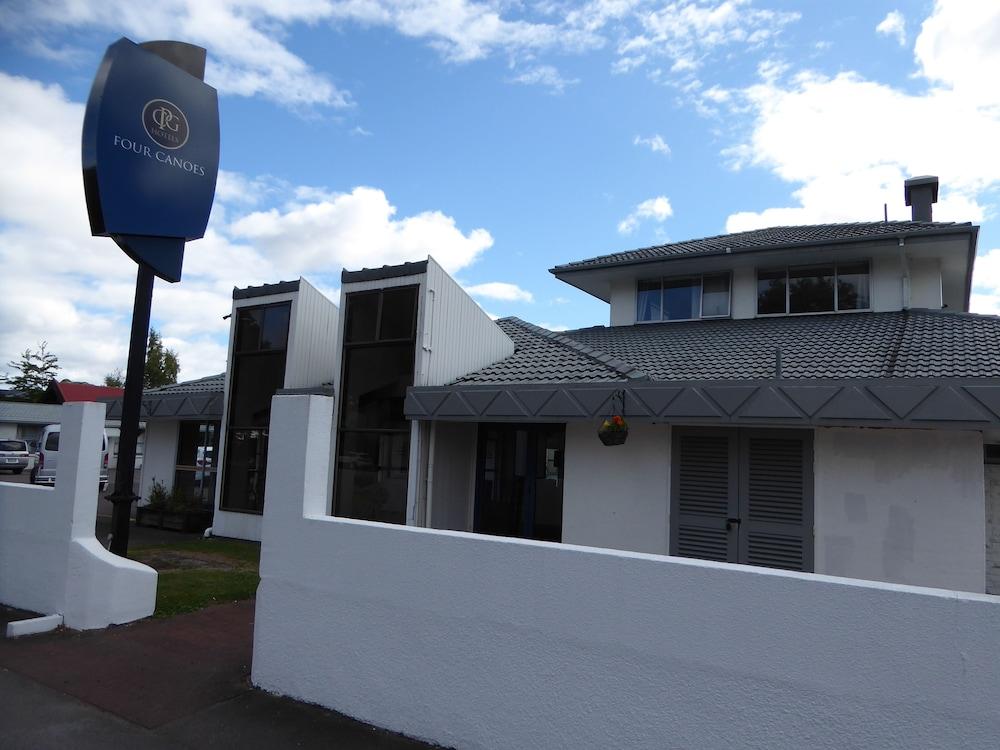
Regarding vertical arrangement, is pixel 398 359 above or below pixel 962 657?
above

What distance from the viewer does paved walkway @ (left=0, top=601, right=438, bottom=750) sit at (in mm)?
4535

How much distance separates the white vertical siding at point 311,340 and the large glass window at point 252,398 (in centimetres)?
37

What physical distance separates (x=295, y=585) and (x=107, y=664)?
2200 mm

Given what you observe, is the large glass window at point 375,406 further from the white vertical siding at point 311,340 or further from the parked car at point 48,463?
the parked car at point 48,463

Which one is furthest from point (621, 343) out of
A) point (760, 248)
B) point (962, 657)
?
point (962, 657)

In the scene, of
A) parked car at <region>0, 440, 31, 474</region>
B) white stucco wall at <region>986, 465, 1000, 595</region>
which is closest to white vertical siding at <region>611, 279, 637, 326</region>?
white stucco wall at <region>986, 465, 1000, 595</region>

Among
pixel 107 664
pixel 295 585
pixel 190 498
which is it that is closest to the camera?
pixel 295 585

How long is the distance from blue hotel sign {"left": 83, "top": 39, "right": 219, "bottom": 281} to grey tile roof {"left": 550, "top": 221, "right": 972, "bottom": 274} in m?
8.66

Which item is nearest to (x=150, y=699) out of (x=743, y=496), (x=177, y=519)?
(x=743, y=496)

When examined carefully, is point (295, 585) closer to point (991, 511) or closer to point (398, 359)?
point (398, 359)

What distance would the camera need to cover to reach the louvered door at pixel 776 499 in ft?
28.2

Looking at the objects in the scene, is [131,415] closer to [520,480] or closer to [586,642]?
[520,480]

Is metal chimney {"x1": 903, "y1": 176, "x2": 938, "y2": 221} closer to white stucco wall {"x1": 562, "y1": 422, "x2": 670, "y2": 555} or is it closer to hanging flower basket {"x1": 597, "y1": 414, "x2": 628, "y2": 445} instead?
white stucco wall {"x1": 562, "y1": 422, "x2": 670, "y2": 555}

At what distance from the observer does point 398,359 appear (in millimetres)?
11086
